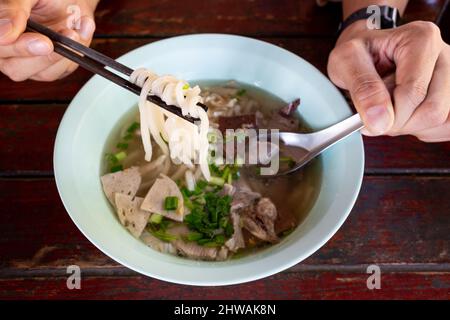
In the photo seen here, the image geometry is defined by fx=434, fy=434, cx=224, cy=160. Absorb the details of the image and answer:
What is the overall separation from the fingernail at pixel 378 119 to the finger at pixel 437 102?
0.12 meters

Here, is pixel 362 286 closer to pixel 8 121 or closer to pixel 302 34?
pixel 302 34

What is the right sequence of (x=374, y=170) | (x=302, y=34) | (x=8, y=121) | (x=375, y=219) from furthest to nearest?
(x=302, y=34), (x=8, y=121), (x=374, y=170), (x=375, y=219)

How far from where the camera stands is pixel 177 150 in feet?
5.13

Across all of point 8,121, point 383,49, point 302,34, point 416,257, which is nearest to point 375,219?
point 416,257

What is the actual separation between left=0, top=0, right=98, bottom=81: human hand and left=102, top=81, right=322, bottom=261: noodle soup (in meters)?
0.33

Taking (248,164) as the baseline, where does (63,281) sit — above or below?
below

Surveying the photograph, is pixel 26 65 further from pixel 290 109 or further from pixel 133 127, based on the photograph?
pixel 290 109

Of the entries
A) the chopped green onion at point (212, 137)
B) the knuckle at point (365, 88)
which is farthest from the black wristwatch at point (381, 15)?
the chopped green onion at point (212, 137)

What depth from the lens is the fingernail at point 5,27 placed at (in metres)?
1.20

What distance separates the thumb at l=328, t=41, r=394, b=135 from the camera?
1234 millimetres

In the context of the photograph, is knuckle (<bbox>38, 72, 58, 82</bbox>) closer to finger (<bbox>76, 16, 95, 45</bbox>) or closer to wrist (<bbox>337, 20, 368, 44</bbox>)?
finger (<bbox>76, 16, 95, 45</bbox>)

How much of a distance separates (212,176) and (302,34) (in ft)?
2.62

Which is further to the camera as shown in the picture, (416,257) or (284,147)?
(284,147)

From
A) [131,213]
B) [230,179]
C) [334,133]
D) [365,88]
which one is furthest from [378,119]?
Result: [131,213]
